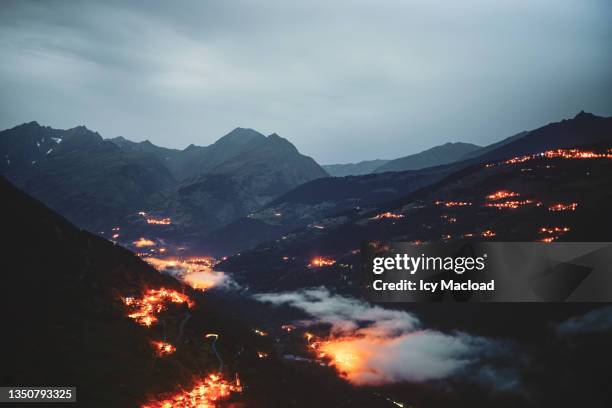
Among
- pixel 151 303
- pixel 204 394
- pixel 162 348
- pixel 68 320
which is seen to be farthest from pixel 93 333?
pixel 204 394

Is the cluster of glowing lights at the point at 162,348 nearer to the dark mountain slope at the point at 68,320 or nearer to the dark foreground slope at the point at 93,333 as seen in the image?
the dark foreground slope at the point at 93,333

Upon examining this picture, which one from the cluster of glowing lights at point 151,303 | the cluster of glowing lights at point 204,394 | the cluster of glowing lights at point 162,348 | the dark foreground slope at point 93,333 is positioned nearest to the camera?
the dark foreground slope at point 93,333

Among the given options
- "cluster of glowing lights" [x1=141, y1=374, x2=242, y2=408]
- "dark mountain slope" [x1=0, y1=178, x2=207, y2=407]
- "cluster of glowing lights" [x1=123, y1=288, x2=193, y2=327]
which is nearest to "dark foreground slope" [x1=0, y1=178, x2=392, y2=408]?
"dark mountain slope" [x1=0, y1=178, x2=207, y2=407]

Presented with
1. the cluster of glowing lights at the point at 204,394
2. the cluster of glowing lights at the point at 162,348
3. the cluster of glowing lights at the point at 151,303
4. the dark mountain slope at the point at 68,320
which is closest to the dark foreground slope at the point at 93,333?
the dark mountain slope at the point at 68,320

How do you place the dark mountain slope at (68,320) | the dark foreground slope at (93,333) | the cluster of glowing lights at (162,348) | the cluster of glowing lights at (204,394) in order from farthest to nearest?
the cluster of glowing lights at (162,348) < the cluster of glowing lights at (204,394) < the dark foreground slope at (93,333) < the dark mountain slope at (68,320)

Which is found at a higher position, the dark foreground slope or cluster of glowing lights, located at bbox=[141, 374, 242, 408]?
the dark foreground slope

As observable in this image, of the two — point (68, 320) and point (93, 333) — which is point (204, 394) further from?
point (68, 320)

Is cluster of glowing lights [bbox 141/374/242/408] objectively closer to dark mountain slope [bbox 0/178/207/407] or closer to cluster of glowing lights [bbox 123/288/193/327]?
dark mountain slope [bbox 0/178/207/407]
